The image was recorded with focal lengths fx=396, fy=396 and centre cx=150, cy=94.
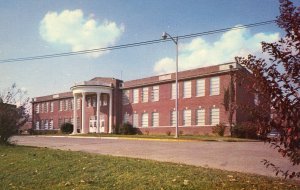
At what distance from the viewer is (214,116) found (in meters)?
39.2

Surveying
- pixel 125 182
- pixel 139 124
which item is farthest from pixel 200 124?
pixel 125 182


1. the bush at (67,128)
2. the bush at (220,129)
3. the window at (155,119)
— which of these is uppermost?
the window at (155,119)

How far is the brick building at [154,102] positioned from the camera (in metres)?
39.2

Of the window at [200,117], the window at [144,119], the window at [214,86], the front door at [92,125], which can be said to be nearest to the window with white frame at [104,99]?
the front door at [92,125]

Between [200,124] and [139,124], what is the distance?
10541mm

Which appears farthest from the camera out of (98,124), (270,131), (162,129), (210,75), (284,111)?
(98,124)

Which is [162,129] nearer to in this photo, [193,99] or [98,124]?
[193,99]

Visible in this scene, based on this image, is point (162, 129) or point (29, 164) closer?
point (29, 164)

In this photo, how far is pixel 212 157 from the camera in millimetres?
15023

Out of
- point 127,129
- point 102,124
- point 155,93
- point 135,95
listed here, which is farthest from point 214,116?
point 102,124

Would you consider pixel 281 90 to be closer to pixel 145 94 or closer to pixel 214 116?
pixel 214 116

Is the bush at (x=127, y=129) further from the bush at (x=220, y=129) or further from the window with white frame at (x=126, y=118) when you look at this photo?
the bush at (x=220, y=129)

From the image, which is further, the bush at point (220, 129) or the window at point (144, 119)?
the window at point (144, 119)

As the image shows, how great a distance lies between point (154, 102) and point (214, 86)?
959 cm
